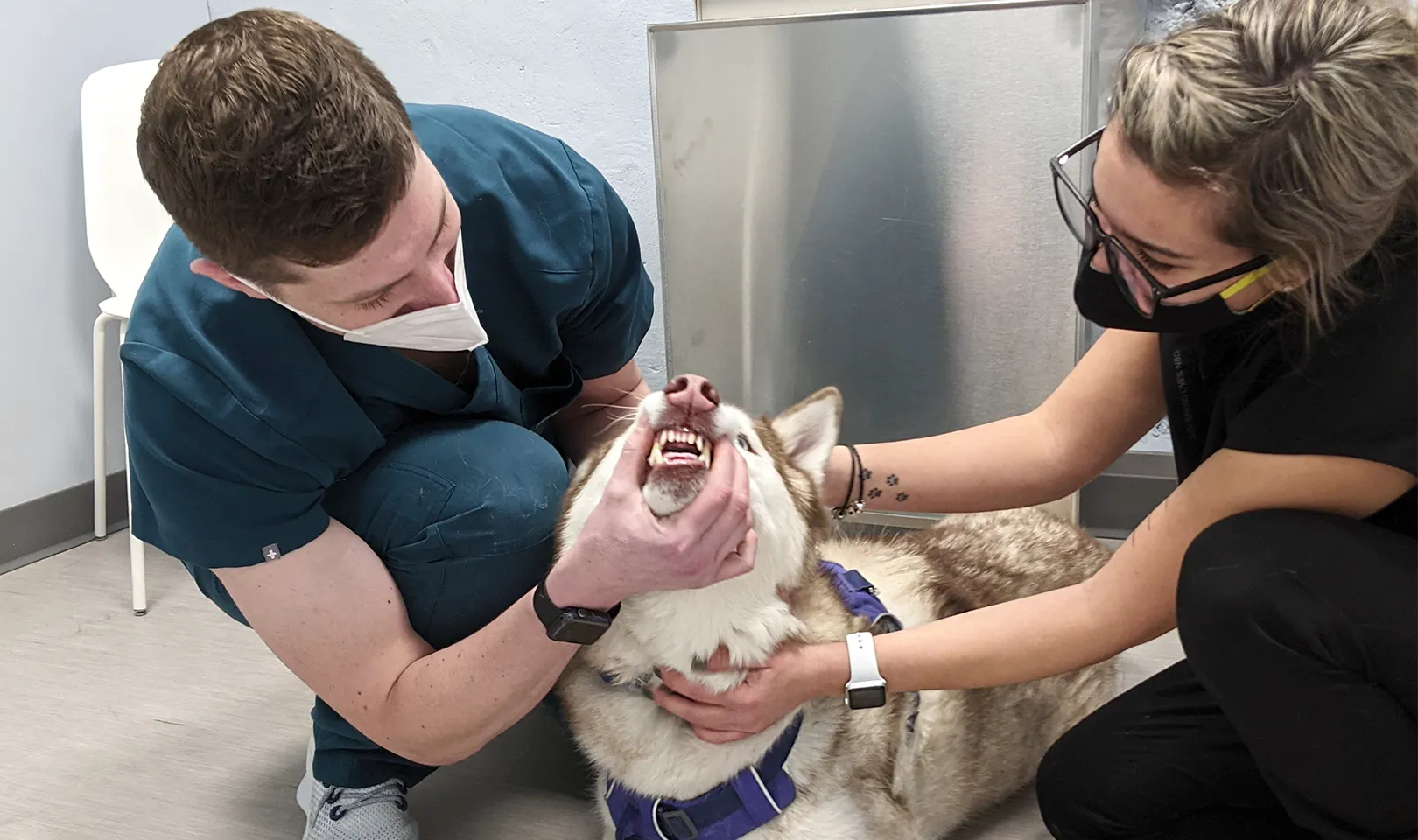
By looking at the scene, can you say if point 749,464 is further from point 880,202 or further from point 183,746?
point 183,746

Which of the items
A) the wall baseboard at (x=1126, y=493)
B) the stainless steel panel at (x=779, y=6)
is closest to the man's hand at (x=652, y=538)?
the stainless steel panel at (x=779, y=6)

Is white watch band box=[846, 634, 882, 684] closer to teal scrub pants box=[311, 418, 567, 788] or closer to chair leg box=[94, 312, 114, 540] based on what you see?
teal scrub pants box=[311, 418, 567, 788]

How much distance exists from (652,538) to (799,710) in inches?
20.1

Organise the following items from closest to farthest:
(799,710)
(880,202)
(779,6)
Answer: (799,710) < (880,202) < (779,6)

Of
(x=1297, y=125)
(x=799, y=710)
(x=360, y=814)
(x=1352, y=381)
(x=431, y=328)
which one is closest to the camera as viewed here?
(x=1297, y=125)

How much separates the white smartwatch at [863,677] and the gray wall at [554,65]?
5.91 feet

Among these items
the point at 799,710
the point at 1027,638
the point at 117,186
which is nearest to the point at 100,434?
the point at 117,186

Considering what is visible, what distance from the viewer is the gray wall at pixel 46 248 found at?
2.94m

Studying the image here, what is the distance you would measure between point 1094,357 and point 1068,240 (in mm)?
838

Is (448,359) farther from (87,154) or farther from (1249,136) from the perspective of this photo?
(87,154)

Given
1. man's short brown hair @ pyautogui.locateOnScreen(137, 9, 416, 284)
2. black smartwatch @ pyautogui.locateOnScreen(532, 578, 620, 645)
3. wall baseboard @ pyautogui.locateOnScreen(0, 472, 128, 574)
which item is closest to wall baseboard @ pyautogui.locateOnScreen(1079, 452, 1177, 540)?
black smartwatch @ pyautogui.locateOnScreen(532, 578, 620, 645)

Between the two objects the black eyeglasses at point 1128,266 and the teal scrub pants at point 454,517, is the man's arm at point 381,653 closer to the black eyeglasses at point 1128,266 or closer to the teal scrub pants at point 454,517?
the teal scrub pants at point 454,517

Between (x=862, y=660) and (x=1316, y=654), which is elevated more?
(x=1316, y=654)

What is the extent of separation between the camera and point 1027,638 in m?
1.38
